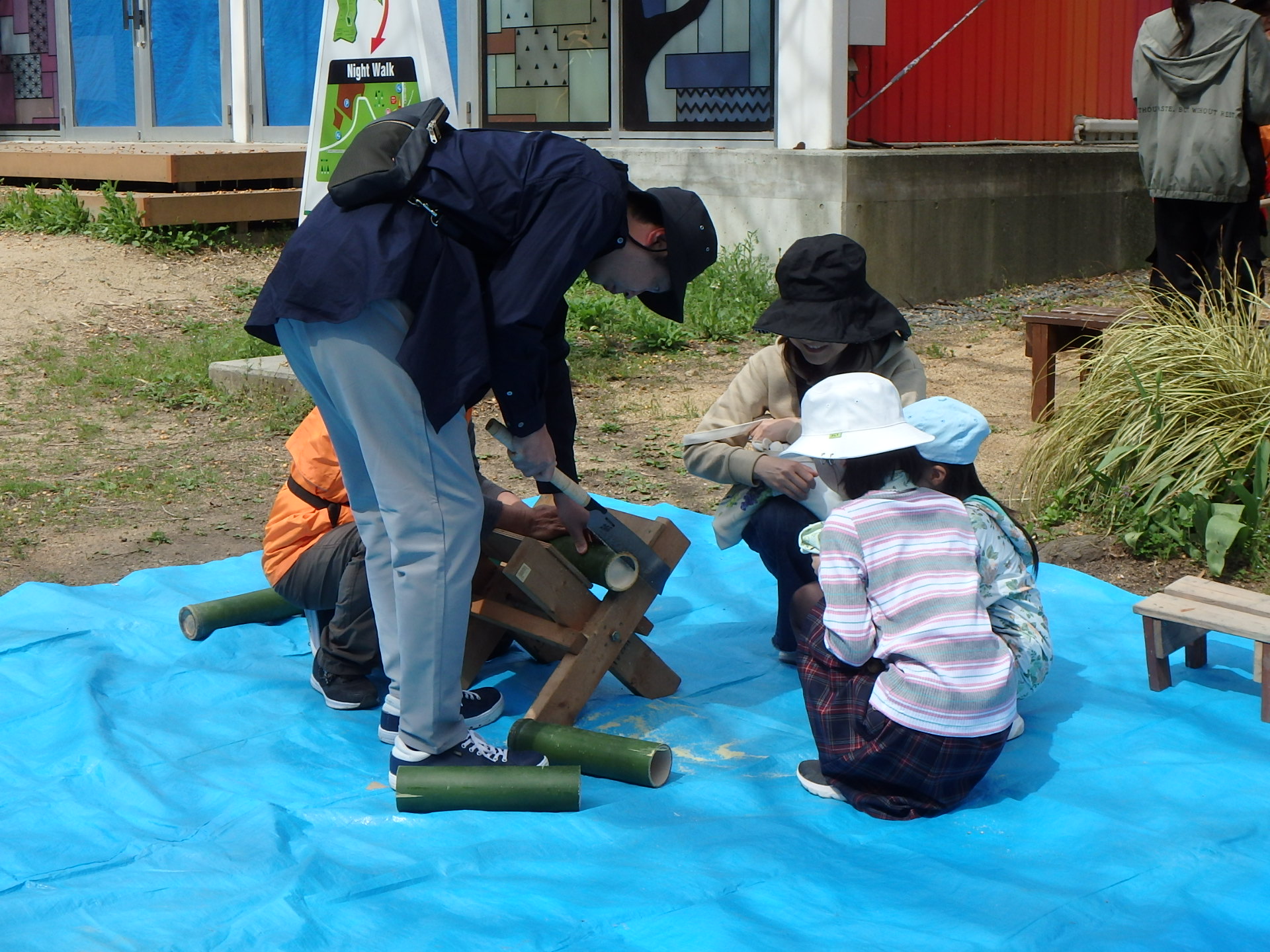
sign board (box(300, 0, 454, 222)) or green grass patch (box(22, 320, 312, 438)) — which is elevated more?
sign board (box(300, 0, 454, 222))

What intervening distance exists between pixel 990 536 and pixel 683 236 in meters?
1.00

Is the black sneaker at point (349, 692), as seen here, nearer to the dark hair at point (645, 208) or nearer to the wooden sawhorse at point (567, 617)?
the wooden sawhorse at point (567, 617)

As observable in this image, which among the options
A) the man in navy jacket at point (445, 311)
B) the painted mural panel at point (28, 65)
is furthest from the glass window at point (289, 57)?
the man in navy jacket at point (445, 311)

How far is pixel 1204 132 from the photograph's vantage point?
250 inches

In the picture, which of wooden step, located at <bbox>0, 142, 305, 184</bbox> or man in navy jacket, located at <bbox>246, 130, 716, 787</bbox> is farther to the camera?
wooden step, located at <bbox>0, 142, 305, 184</bbox>

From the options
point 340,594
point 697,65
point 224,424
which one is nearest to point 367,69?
point 224,424

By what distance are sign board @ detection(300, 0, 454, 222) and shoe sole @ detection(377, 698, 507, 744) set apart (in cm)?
365

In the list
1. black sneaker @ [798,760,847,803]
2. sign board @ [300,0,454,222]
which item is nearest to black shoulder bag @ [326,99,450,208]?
black sneaker @ [798,760,847,803]

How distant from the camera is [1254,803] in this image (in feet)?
9.30

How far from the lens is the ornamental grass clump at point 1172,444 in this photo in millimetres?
4410

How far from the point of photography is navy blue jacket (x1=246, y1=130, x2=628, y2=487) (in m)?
2.62

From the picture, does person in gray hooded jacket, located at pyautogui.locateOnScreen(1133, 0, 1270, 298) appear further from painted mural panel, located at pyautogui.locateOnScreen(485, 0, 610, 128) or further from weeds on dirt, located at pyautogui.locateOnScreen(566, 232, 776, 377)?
→ painted mural panel, located at pyautogui.locateOnScreen(485, 0, 610, 128)

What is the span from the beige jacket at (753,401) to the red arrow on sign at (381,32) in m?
3.89

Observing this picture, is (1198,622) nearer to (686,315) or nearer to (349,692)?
(349,692)
